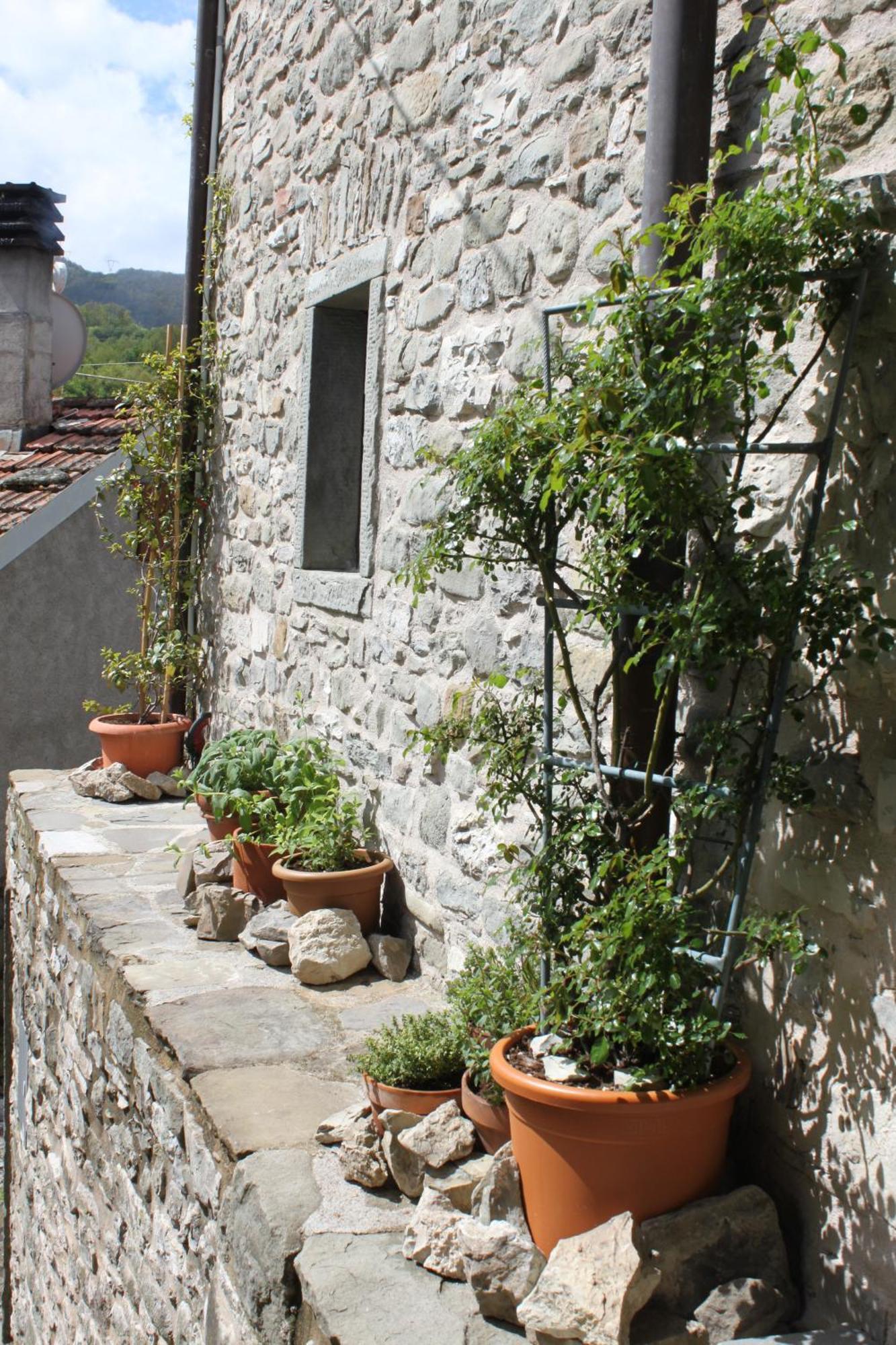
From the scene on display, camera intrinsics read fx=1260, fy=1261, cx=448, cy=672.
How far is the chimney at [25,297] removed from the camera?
9.11 meters

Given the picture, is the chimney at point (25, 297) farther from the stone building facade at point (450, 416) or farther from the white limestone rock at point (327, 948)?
the white limestone rock at point (327, 948)

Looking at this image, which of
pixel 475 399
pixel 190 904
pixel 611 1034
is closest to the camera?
pixel 611 1034

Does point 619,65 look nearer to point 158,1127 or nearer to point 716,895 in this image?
point 716,895

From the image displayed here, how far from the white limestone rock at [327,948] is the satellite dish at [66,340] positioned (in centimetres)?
729

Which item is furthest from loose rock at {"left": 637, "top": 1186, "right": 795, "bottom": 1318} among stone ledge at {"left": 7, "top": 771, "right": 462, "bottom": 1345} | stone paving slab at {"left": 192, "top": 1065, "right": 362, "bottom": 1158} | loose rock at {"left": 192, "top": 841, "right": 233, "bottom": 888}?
loose rock at {"left": 192, "top": 841, "right": 233, "bottom": 888}

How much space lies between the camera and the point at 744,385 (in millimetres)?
2135

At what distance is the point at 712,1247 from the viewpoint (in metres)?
2.18

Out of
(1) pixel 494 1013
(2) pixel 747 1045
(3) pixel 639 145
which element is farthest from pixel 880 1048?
(3) pixel 639 145

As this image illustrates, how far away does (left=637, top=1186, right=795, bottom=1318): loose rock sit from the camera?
7.02ft

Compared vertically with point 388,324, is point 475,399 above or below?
below

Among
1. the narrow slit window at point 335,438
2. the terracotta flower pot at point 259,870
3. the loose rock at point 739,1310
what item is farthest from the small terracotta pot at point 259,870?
the loose rock at point 739,1310

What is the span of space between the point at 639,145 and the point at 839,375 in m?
0.97

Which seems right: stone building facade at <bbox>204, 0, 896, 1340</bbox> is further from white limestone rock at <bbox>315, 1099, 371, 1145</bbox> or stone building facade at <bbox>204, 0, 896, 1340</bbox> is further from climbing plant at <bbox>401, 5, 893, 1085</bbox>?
white limestone rock at <bbox>315, 1099, 371, 1145</bbox>

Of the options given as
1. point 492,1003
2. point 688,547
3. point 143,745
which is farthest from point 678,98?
point 143,745
